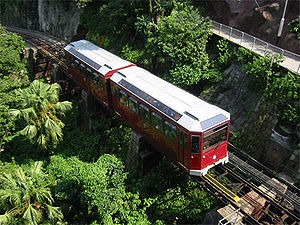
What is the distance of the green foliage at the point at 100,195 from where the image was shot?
554 inches

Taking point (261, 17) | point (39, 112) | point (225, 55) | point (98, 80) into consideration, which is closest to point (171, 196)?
point (98, 80)

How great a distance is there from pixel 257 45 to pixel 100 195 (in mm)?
17577

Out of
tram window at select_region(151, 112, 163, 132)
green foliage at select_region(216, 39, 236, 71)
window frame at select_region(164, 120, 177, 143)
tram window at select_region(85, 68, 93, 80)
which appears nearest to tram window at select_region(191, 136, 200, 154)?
window frame at select_region(164, 120, 177, 143)

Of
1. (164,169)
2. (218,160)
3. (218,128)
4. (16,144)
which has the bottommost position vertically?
(16,144)

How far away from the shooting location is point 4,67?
28047 millimetres

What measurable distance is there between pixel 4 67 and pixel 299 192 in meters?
27.2

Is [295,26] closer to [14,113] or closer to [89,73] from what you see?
[89,73]

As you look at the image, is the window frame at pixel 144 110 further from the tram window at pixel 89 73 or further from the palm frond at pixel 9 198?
the palm frond at pixel 9 198

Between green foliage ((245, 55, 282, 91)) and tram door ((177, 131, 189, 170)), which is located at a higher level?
green foliage ((245, 55, 282, 91))

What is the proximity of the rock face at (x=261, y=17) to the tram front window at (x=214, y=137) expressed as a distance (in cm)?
1274

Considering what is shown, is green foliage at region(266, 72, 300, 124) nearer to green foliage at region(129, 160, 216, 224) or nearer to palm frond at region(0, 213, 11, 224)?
green foliage at region(129, 160, 216, 224)

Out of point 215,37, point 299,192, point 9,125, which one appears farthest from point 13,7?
point 299,192

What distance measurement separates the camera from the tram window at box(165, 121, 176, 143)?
14758mm

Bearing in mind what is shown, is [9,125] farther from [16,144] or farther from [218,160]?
[218,160]
